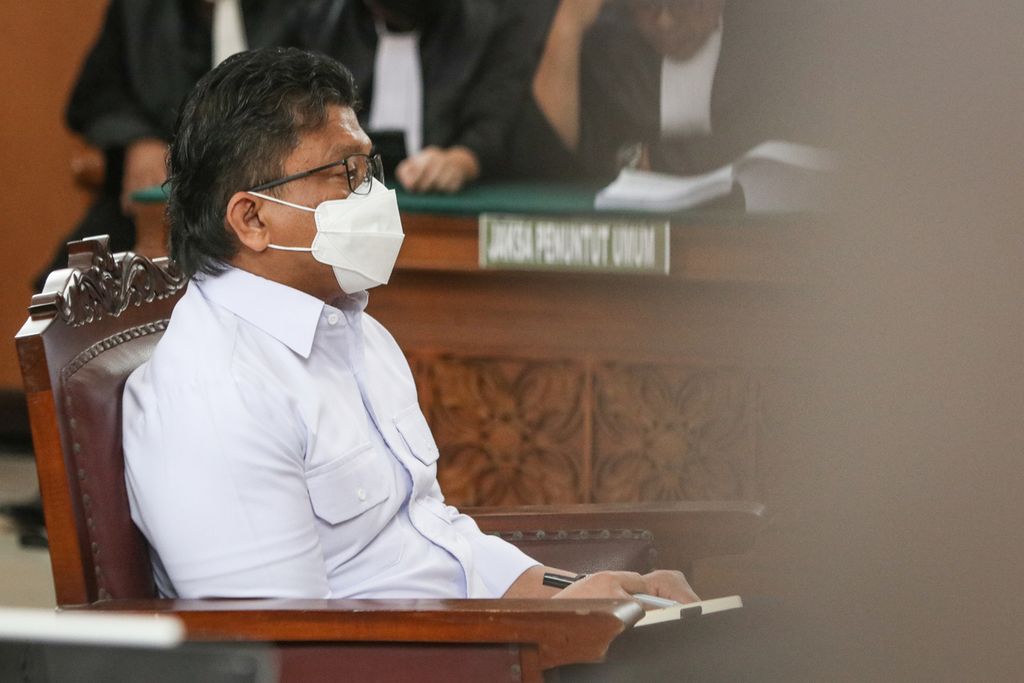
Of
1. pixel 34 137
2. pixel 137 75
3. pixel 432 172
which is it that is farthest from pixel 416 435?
pixel 34 137

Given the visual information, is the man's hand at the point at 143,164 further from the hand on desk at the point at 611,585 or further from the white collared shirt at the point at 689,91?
the hand on desk at the point at 611,585

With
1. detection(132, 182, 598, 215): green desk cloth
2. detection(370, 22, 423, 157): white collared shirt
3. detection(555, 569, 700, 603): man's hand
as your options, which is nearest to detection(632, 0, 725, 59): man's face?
detection(132, 182, 598, 215): green desk cloth

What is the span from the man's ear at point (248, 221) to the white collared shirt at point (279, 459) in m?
0.04

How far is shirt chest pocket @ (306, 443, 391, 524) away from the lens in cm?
171

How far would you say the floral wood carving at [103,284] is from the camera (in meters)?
1.78

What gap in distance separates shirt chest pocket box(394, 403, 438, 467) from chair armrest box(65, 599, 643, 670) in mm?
363

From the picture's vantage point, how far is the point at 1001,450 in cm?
73

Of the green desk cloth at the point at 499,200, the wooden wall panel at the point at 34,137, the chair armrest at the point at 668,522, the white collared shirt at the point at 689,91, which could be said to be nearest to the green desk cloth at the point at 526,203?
the green desk cloth at the point at 499,200

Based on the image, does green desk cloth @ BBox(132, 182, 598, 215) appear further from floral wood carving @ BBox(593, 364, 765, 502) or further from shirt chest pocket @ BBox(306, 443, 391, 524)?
shirt chest pocket @ BBox(306, 443, 391, 524)

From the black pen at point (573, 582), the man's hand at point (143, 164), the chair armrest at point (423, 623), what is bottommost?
the black pen at point (573, 582)

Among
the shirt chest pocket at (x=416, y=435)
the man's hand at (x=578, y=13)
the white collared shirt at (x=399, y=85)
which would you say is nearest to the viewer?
the shirt chest pocket at (x=416, y=435)

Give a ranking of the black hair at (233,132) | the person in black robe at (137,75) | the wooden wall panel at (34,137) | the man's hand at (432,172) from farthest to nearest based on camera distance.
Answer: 1. the wooden wall panel at (34,137)
2. the person in black robe at (137,75)
3. the man's hand at (432,172)
4. the black hair at (233,132)

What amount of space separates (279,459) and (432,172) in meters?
1.94

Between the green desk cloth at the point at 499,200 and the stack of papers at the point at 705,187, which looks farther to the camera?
the green desk cloth at the point at 499,200
